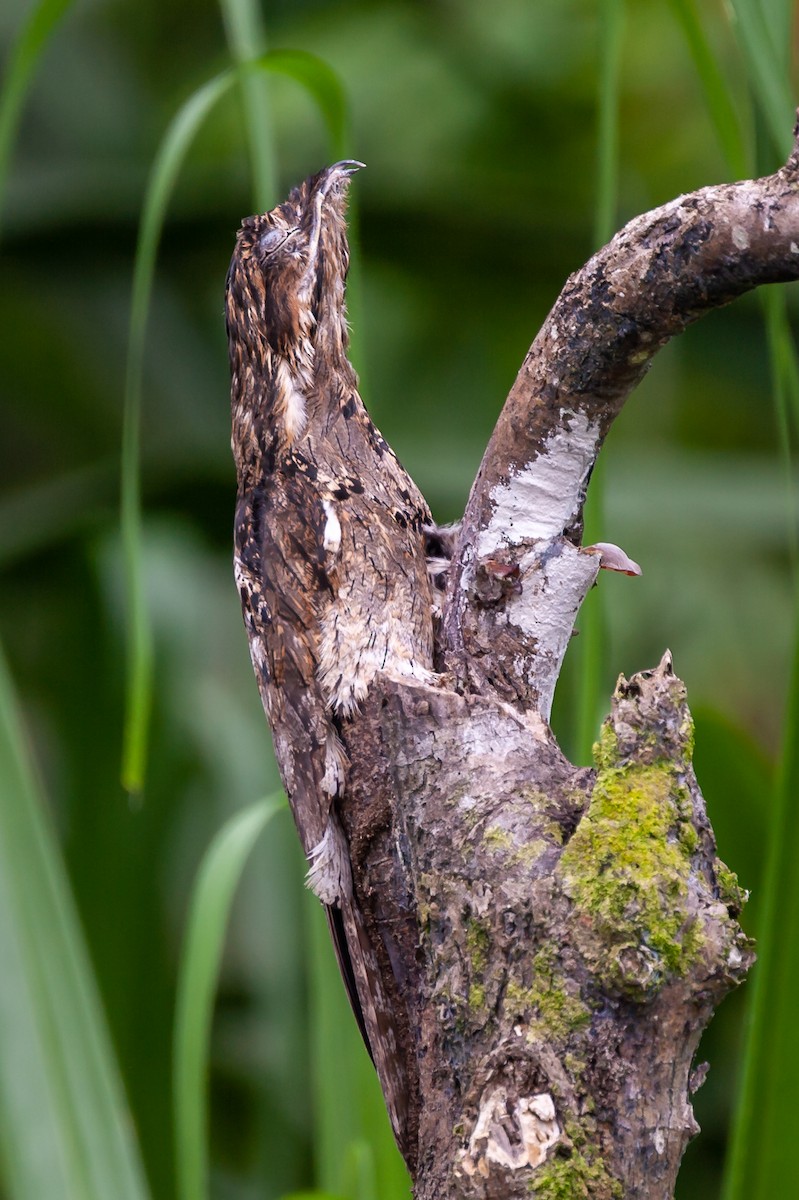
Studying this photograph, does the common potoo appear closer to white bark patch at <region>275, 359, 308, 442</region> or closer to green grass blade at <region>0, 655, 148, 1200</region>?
white bark patch at <region>275, 359, 308, 442</region>

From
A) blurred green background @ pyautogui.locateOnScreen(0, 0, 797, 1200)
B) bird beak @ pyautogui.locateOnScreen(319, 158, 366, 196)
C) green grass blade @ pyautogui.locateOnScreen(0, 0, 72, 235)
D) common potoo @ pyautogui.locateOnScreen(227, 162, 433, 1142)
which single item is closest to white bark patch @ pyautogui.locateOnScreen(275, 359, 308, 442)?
common potoo @ pyautogui.locateOnScreen(227, 162, 433, 1142)

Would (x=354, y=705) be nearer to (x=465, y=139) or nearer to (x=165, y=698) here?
(x=165, y=698)

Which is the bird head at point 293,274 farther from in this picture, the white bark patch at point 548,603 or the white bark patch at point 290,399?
the white bark patch at point 548,603

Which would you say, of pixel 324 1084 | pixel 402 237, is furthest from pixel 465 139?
pixel 324 1084

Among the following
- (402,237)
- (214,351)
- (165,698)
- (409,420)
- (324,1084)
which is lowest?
(324,1084)

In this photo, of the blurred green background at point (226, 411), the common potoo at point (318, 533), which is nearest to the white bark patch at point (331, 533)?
the common potoo at point (318, 533)
